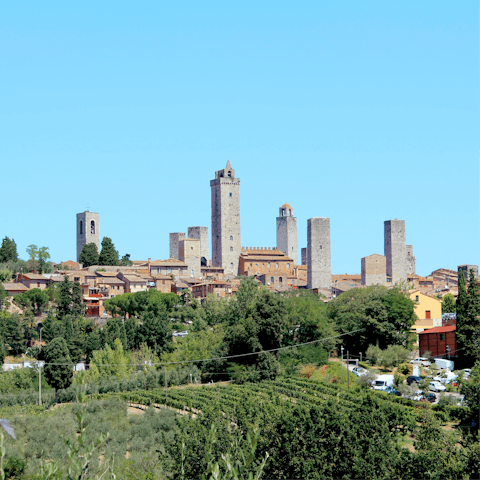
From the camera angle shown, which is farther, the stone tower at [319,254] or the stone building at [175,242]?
the stone building at [175,242]

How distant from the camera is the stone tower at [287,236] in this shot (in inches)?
3676

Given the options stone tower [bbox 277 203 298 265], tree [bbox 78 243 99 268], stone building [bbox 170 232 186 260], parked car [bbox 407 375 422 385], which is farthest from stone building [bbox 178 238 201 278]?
parked car [bbox 407 375 422 385]

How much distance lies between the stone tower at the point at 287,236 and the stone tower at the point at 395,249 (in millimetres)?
20993

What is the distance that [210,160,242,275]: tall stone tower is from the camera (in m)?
80.7

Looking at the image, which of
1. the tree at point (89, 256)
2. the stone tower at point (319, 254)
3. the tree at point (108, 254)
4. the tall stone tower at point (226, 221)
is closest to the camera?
the stone tower at point (319, 254)

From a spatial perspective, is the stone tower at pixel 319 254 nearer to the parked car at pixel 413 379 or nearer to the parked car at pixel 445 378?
the parked car at pixel 413 379

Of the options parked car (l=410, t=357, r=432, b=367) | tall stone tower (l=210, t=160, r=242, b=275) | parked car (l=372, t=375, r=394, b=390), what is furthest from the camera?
tall stone tower (l=210, t=160, r=242, b=275)

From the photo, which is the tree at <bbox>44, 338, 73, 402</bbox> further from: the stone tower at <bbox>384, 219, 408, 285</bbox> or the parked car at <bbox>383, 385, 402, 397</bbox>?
the stone tower at <bbox>384, 219, 408, 285</bbox>

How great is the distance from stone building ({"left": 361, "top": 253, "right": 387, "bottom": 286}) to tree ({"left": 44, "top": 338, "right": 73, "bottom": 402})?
1594 inches

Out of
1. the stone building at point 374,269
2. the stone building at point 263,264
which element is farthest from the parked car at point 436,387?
the stone building at point 263,264

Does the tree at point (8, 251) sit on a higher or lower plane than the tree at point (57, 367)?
higher

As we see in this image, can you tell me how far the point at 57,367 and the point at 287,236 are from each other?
6003 cm

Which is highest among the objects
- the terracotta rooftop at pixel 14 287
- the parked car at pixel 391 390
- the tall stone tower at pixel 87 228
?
the tall stone tower at pixel 87 228

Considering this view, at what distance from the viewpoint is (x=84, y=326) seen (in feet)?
152
